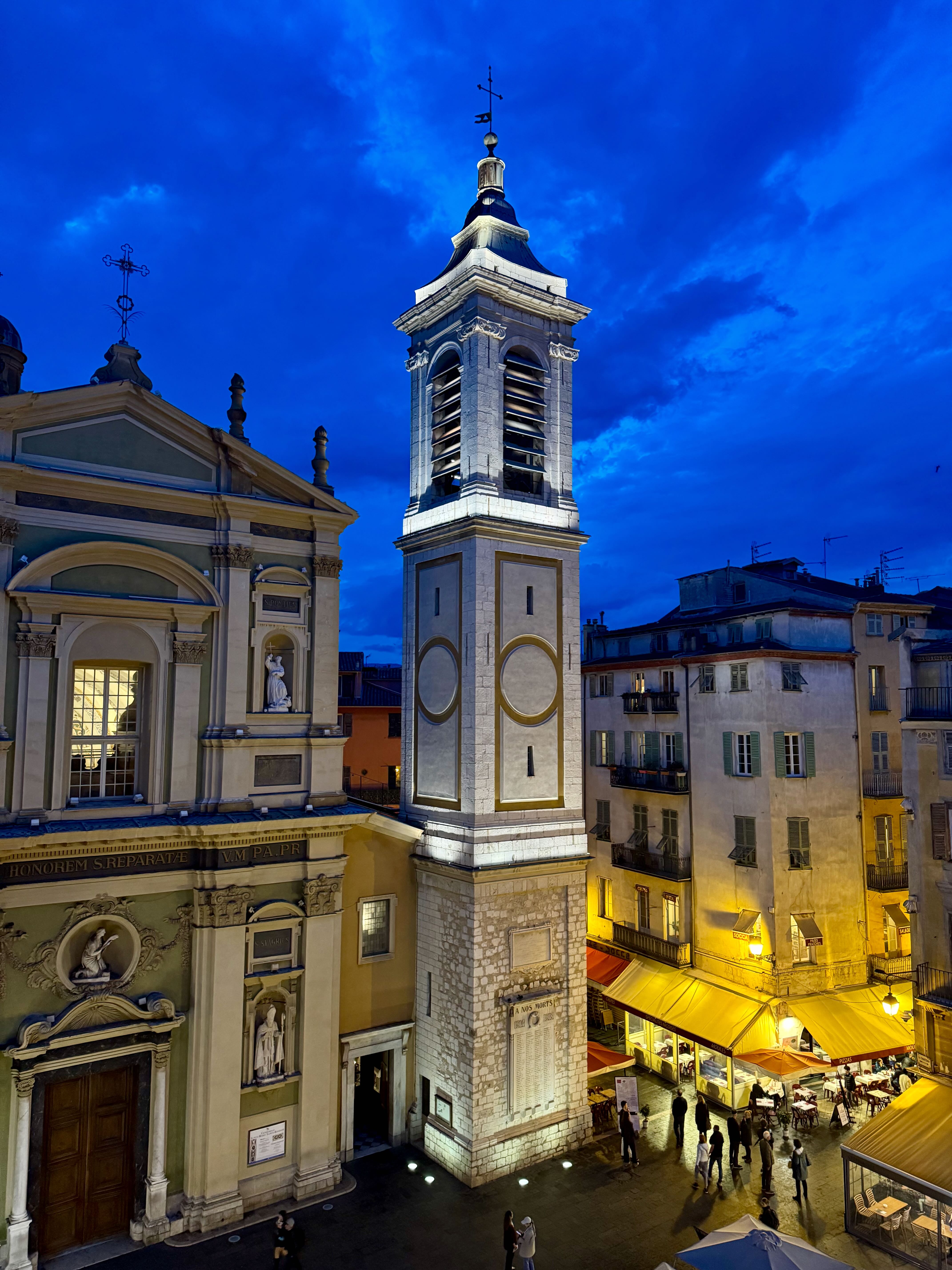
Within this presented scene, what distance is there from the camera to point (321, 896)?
19.0 meters

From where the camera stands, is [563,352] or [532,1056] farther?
[563,352]

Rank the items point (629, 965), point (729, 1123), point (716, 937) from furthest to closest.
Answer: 1. point (629, 965)
2. point (716, 937)
3. point (729, 1123)

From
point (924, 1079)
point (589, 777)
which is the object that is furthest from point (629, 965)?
point (924, 1079)

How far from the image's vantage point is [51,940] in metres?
16.2

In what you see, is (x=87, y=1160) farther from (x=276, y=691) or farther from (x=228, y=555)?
(x=228, y=555)

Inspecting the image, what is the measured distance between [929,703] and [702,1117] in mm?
11229

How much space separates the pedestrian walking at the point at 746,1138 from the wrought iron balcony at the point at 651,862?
7.75 m

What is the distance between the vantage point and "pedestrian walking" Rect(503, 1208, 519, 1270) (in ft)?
50.4

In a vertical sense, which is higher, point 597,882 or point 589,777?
point 589,777

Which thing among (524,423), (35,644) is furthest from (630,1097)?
(524,423)

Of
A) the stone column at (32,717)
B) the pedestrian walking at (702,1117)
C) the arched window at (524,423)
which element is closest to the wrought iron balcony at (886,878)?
the pedestrian walking at (702,1117)

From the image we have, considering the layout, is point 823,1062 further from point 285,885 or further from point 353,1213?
point 285,885

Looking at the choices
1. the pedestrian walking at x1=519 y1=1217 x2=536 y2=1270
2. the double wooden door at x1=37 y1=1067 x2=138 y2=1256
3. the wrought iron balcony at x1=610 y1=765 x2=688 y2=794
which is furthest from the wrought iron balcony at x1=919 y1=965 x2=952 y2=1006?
the double wooden door at x1=37 y1=1067 x2=138 y2=1256

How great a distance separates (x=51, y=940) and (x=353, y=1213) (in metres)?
8.69
